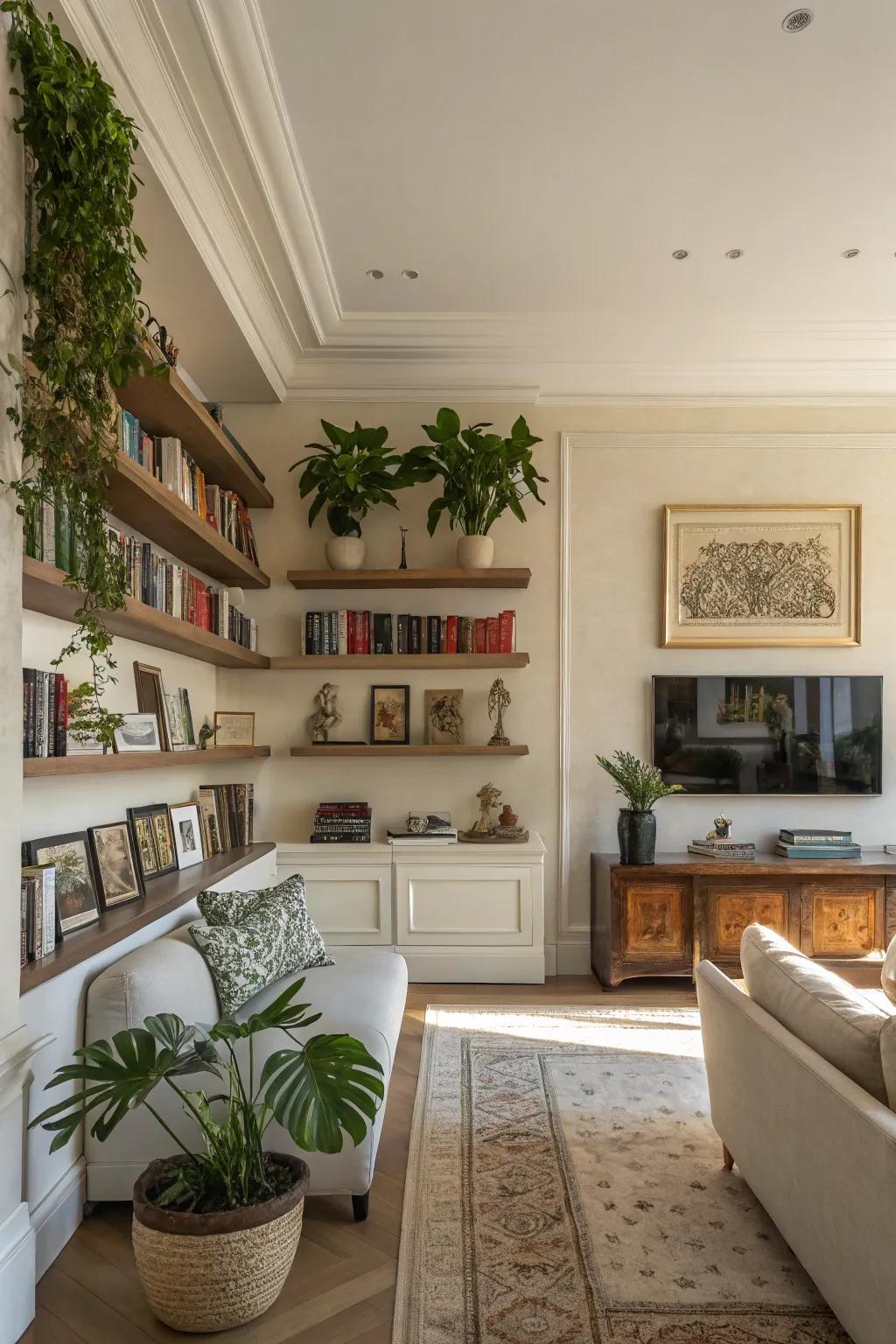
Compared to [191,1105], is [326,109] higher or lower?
higher

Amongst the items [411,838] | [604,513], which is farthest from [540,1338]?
[604,513]

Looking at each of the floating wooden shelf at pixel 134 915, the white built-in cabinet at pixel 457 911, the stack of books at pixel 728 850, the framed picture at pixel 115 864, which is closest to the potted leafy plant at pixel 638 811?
the stack of books at pixel 728 850

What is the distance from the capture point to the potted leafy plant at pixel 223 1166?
1801 millimetres

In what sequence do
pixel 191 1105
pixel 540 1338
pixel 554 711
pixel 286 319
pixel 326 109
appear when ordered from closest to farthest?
pixel 540 1338
pixel 191 1105
pixel 326 109
pixel 286 319
pixel 554 711

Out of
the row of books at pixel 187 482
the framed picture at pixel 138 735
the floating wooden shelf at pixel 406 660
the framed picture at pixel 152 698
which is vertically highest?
the row of books at pixel 187 482

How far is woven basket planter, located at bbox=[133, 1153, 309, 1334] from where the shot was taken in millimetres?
1799

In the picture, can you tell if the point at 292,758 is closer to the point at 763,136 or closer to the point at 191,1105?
the point at 191,1105

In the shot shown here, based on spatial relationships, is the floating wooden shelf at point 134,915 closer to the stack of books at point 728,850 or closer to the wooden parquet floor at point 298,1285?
the wooden parquet floor at point 298,1285

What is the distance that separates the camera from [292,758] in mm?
4863

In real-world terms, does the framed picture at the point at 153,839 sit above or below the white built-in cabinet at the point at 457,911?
above

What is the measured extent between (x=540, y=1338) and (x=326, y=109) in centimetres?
334

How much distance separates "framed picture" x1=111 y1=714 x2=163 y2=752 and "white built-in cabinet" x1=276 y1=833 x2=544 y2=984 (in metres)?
1.33

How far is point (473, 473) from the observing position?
4508 mm

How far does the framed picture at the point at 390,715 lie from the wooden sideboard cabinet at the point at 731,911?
49.4 inches
